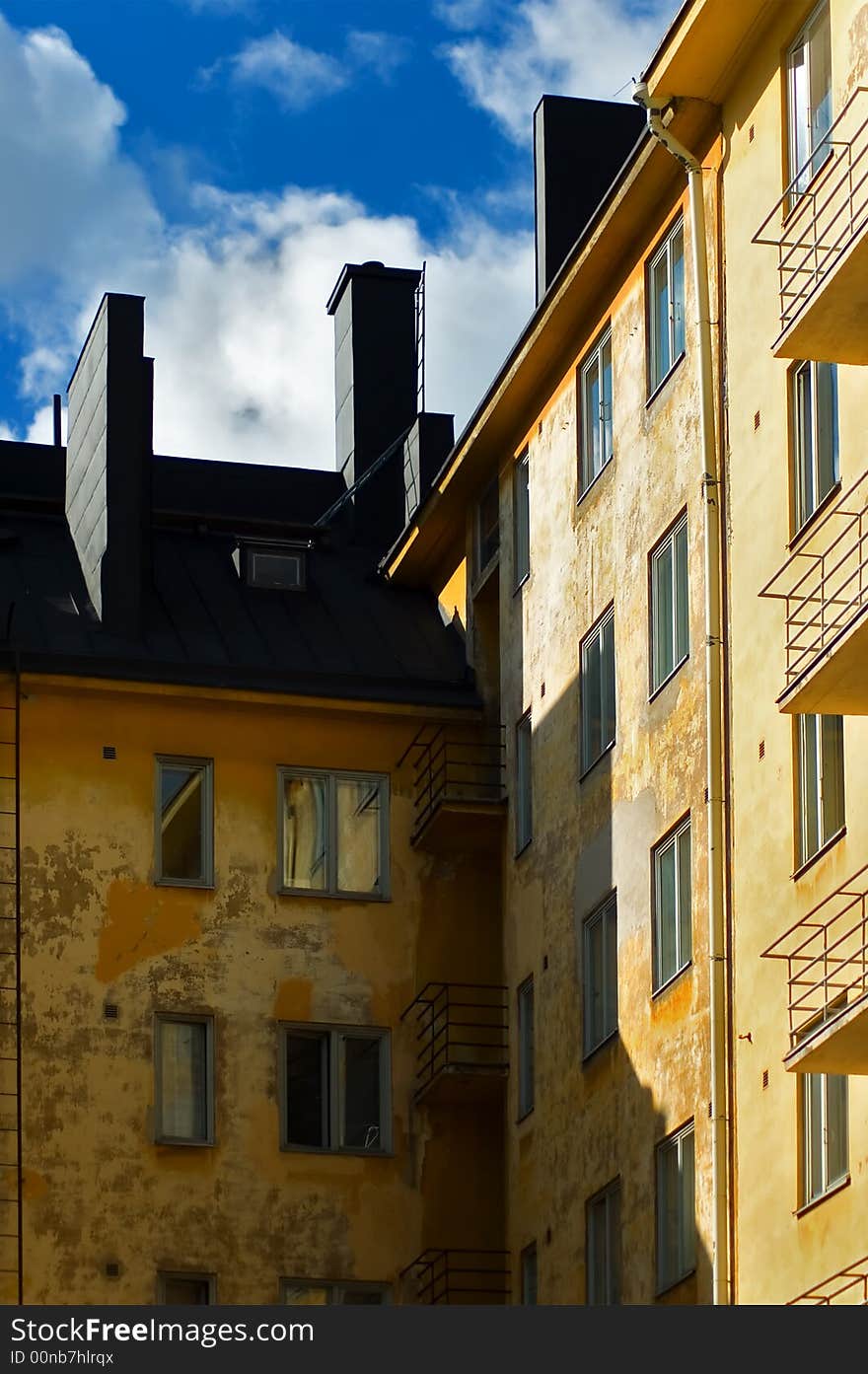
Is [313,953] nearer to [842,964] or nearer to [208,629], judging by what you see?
[208,629]

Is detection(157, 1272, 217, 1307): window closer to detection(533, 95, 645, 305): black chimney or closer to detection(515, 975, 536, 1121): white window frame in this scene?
detection(515, 975, 536, 1121): white window frame

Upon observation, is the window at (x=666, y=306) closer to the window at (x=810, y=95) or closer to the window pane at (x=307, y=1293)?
the window at (x=810, y=95)

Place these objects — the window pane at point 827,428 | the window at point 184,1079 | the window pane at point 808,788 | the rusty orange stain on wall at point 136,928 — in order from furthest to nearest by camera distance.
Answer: the rusty orange stain on wall at point 136,928, the window at point 184,1079, the window pane at point 827,428, the window pane at point 808,788

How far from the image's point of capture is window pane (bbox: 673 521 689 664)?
3394 cm

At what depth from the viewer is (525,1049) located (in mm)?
39000

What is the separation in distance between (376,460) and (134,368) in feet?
19.6

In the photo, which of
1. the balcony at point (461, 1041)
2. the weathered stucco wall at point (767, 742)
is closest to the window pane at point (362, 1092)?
the balcony at point (461, 1041)

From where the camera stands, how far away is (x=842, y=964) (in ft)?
92.0

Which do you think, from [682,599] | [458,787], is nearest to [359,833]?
[458,787]

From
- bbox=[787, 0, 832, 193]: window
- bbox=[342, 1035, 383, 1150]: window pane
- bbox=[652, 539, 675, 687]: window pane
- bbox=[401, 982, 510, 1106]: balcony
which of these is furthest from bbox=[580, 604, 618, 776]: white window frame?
bbox=[787, 0, 832, 193]: window

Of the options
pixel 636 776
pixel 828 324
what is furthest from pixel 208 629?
pixel 828 324

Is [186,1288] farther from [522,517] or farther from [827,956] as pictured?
[827,956]

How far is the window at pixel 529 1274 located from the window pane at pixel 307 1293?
8.54 feet

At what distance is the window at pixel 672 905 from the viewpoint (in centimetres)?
3331
